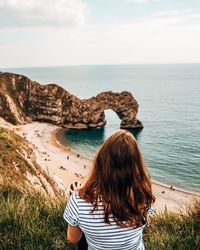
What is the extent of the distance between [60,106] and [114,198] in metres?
75.6

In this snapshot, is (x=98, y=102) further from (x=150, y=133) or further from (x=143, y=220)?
(x=143, y=220)

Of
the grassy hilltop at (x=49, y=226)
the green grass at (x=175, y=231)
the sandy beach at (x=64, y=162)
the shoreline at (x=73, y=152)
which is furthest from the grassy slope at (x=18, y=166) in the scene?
the shoreline at (x=73, y=152)

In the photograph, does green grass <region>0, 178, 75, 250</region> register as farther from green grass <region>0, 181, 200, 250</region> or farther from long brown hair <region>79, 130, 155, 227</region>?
long brown hair <region>79, 130, 155, 227</region>

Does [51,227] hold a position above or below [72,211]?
below

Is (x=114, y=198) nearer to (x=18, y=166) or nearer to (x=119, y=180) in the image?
(x=119, y=180)

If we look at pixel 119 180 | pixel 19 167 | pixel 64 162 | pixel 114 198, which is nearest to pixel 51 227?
pixel 114 198

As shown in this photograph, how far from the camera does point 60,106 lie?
255 ft

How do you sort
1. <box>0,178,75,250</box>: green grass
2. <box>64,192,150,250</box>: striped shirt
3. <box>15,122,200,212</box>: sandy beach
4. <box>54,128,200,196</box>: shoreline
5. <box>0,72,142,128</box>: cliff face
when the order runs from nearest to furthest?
<box>64,192,150,250</box>: striped shirt → <box>0,178,75,250</box>: green grass → <box>15,122,200,212</box>: sandy beach → <box>54,128,200,196</box>: shoreline → <box>0,72,142,128</box>: cliff face

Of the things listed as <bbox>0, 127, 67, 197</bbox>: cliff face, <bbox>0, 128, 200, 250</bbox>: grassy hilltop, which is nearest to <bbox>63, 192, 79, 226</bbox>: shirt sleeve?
<bbox>0, 128, 200, 250</bbox>: grassy hilltop

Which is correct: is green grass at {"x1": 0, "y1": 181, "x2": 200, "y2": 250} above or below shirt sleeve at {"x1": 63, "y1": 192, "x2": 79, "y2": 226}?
below

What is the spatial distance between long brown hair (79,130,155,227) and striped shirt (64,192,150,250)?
6 cm

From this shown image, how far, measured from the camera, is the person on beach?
273 centimetres

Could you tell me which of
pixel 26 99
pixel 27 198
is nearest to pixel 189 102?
pixel 26 99

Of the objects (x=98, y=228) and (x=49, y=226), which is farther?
(x=49, y=226)
